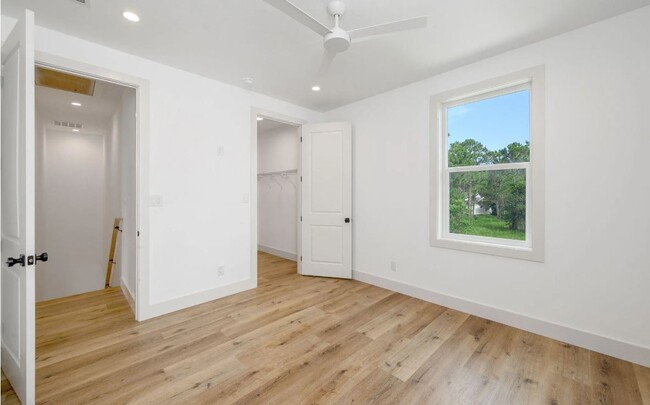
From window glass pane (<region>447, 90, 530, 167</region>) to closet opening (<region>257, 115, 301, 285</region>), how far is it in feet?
8.97

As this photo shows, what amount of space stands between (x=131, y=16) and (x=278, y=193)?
3.91 meters

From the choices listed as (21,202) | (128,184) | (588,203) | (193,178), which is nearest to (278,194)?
(193,178)

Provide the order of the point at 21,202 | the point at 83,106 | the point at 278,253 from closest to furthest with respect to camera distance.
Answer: the point at 21,202
the point at 83,106
the point at 278,253

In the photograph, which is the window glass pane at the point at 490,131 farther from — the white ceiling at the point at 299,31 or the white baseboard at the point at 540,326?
the white baseboard at the point at 540,326

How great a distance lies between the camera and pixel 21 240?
1.53 m

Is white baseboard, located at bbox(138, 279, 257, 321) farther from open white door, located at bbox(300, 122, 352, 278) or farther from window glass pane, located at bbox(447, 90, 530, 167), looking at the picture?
window glass pane, located at bbox(447, 90, 530, 167)

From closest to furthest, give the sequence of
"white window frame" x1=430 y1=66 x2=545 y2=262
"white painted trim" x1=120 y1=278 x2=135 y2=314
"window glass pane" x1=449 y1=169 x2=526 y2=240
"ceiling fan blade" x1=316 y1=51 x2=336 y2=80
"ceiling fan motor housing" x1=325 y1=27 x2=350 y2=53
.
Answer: "ceiling fan motor housing" x1=325 y1=27 x2=350 y2=53, "white window frame" x1=430 y1=66 x2=545 y2=262, "ceiling fan blade" x1=316 y1=51 x2=336 y2=80, "window glass pane" x1=449 y1=169 x2=526 y2=240, "white painted trim" x1=120 y1=278 x2=135 y2=314

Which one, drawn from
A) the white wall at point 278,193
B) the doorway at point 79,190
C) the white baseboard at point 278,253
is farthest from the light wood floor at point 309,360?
the white wall at point 278,193

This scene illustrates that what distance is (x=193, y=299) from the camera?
305cm

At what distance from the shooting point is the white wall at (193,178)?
278cm

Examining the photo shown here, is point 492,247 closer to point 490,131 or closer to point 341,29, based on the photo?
point 490,131

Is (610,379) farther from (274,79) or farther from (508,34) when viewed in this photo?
(274,79)

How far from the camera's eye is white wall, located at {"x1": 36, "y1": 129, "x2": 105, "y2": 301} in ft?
15.6

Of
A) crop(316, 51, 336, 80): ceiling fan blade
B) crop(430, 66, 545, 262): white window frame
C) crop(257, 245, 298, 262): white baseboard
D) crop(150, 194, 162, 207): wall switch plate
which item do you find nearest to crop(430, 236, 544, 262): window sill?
crop(430, 66, 545, 262): white window frame
